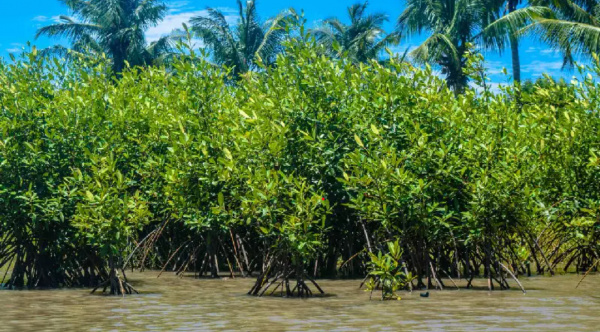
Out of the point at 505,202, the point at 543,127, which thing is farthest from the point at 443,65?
the point at 505,202

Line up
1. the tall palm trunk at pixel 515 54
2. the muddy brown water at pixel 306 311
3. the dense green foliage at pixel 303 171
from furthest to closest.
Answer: the tall palm trunk at pixel 515 54 → the dense green foliage at pixel 303 171 → the muddy brown water at pixel 306 311

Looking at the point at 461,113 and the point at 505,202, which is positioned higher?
the point at 461,113

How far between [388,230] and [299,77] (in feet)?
12.8

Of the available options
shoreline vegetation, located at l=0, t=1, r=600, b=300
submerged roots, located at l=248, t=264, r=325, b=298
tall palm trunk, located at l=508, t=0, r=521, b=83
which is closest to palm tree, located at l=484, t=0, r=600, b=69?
tall palm trunk, located at l=508, t=0, r=521, b=83

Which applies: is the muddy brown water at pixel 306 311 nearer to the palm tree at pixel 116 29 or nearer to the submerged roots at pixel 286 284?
the submerged roots at pixel 286 284

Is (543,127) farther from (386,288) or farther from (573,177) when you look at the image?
(386,288)

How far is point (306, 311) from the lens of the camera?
11898 mm

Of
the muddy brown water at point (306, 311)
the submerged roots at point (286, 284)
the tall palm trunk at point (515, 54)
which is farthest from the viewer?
the tall palm trunk at point (515, 54)

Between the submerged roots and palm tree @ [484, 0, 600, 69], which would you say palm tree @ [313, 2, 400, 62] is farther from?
the submerged roots

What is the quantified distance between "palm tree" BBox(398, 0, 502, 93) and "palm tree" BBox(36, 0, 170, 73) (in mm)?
16255

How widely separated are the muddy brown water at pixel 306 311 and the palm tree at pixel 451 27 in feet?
87.8

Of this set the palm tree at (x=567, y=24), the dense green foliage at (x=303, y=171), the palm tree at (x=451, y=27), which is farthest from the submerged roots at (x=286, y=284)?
the palm tree at (x=451, y=27)

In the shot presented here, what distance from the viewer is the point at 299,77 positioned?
647 inches

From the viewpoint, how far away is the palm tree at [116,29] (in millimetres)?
49906
